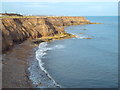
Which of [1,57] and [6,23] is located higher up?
[6,23]

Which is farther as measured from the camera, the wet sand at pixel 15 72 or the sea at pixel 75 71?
the sea at pixel 75 71

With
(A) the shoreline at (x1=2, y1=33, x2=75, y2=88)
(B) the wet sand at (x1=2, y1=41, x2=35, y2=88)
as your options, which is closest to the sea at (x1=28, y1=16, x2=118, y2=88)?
(A) the shoreline at (x1=2, y1=33, x2=75, y2=88)

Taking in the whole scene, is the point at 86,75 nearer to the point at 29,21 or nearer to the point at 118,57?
the point at 118,57

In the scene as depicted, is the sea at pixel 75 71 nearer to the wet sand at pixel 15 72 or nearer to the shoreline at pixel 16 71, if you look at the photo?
the shoreline at pixel 16 71

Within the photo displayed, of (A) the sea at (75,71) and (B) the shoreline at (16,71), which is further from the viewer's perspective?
(A) the sea at (75,71)

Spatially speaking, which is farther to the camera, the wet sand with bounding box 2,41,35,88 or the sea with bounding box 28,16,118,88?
the sea with bounding box 28,16,118,88

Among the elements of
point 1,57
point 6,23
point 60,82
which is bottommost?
point 60,82

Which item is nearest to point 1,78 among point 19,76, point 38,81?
point 19,76

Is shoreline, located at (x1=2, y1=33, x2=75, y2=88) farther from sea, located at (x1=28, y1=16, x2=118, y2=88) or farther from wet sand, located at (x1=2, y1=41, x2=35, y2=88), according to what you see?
sea, located at (x1=28, y1=16, x2=118, y2=88)

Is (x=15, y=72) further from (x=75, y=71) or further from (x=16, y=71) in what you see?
(x=75, y=71)

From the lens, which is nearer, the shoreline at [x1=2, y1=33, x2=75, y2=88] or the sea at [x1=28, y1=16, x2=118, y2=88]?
the shoreline at [x1=2, y1=33, x2=75, y2=88]

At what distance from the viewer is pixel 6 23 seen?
5075 centimetres

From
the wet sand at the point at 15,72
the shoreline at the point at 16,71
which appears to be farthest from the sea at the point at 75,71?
the wet sand at the point at 15,72

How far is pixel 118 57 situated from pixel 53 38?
1133 inches
